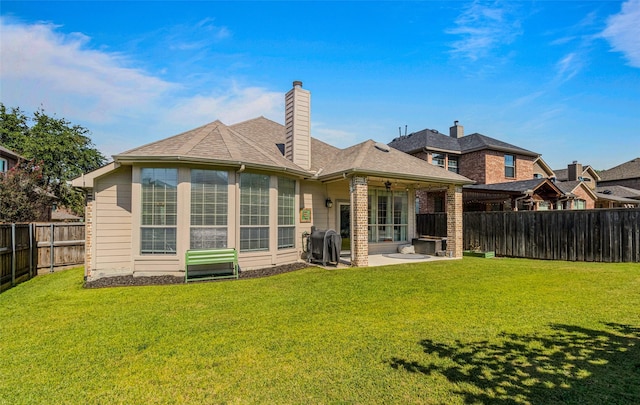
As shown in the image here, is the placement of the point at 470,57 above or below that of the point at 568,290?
above

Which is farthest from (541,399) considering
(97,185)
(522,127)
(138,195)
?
(522,127)

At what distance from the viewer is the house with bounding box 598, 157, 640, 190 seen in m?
34.1

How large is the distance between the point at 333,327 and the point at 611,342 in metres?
3.47

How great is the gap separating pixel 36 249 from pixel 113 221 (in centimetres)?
370

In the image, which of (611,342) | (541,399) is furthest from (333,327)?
(611,342)

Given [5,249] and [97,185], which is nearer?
[5,249]

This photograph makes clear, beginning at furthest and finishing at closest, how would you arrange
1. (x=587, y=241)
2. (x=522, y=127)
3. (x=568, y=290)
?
(x=522, y=127) → (x=587, y=241) → (x=568, y=290)

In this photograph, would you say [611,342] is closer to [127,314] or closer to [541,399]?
[541,399]

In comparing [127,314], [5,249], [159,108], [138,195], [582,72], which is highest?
[582,72]

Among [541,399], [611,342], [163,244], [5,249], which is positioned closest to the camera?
[541,399]

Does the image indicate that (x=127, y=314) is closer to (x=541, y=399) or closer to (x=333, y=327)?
(x=333, y=327)

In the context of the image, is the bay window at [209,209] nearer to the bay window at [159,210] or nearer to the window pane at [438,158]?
the bay window at [159,210]

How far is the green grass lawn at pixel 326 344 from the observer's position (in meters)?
2.95

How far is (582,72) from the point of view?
12461 millimetres
